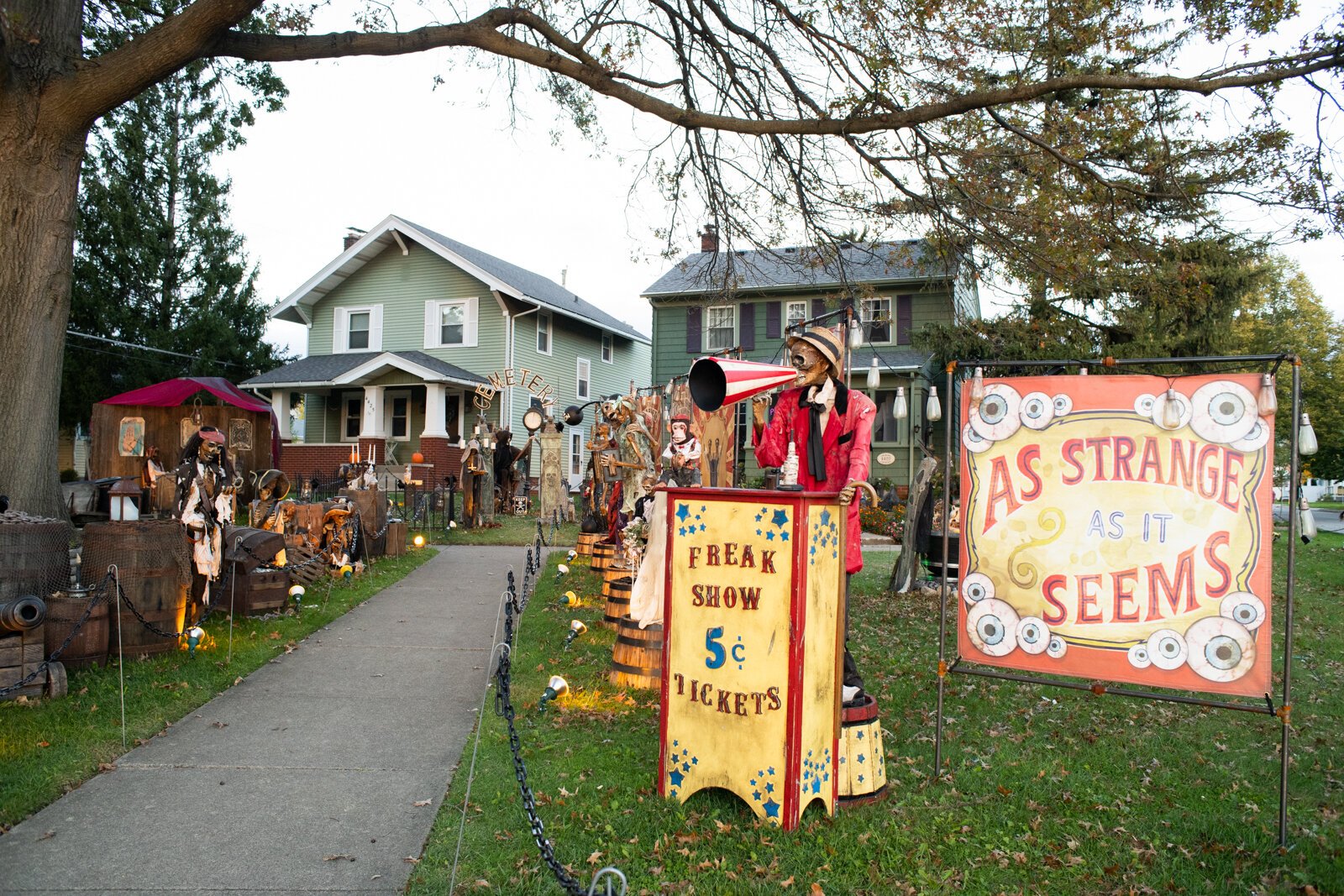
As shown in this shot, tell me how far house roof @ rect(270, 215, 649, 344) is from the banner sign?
21.6 metres

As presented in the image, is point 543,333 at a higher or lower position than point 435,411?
higher

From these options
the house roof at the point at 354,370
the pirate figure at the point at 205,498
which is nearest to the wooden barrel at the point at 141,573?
the pirate figure at the point at 205,498

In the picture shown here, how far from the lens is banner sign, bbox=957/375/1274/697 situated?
4359 mm

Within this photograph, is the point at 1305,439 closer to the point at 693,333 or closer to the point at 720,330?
the point at 720,330

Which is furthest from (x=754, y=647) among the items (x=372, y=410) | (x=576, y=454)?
(x=576, y=454)

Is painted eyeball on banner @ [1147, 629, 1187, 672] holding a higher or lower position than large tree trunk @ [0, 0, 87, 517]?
lower

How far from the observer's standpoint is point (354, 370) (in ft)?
80.6

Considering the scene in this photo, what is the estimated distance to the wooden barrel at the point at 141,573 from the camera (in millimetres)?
7305

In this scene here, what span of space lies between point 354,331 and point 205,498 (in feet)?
69.2

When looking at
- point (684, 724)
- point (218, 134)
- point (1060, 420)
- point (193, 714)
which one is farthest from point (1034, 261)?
point (218, 134)

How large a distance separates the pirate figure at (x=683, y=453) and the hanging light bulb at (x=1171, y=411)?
5.37 m

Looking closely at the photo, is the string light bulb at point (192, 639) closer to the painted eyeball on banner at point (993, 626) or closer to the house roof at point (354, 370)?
the painted eyeball on banner at point (993, 626)

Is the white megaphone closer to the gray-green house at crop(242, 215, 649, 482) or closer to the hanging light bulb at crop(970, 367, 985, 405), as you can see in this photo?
the hanging light bulb at crop(970, 367, 985, 405)

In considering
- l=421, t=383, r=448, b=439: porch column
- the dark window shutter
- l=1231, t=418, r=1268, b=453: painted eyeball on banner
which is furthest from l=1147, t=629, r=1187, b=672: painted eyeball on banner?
l=421, t=383, r=448, b=439: porch column
